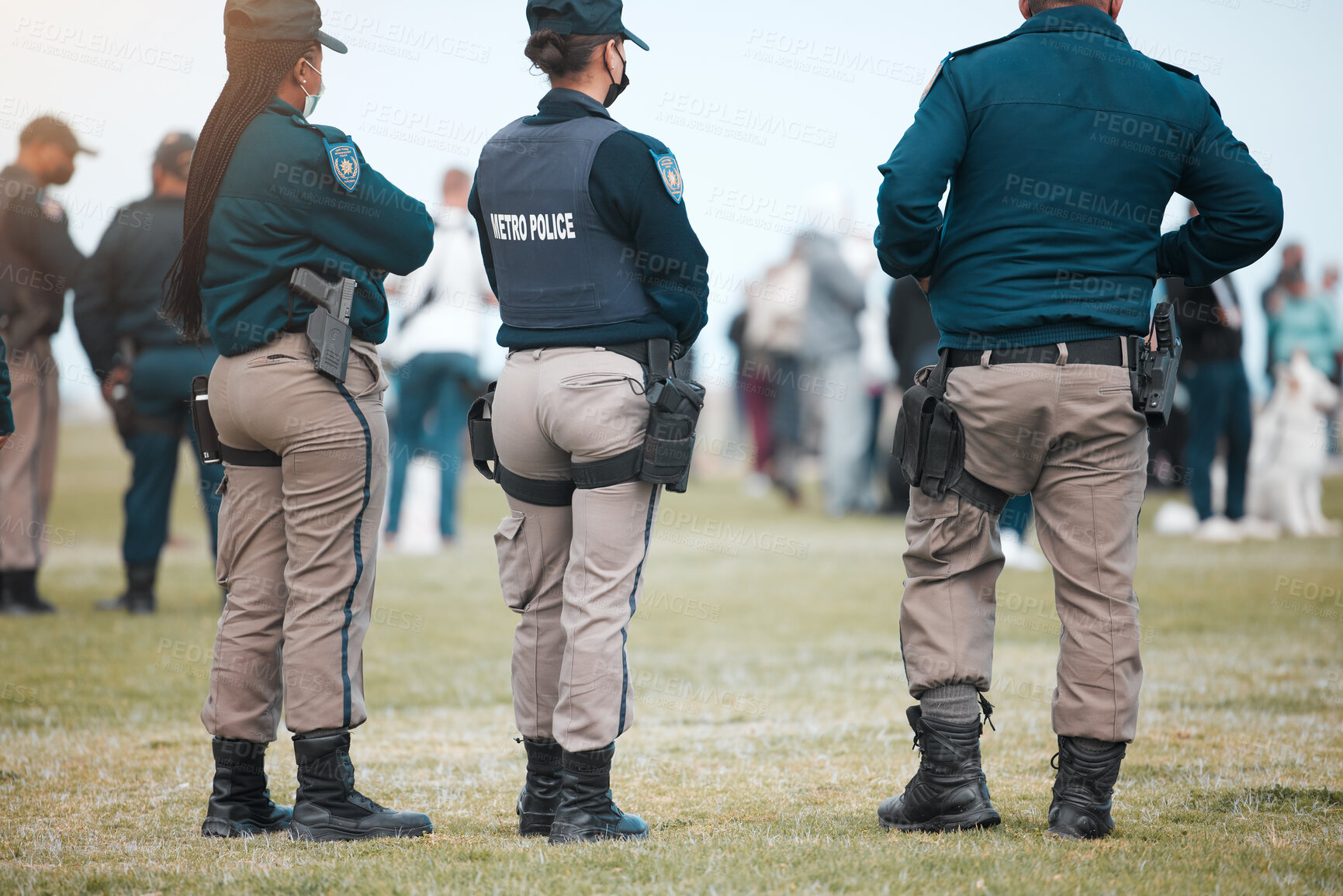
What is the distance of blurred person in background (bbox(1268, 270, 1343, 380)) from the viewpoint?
37.1 feet

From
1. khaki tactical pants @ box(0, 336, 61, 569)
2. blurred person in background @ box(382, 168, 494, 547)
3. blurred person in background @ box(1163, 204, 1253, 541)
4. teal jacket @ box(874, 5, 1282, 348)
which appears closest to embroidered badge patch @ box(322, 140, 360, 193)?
teal jacket @ box(874, 5, 1282, 348)

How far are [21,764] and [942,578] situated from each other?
310 cm

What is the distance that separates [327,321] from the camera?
10.1ft

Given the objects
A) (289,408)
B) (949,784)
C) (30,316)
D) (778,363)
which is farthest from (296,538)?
(778,363)

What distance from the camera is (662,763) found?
13.5 feet

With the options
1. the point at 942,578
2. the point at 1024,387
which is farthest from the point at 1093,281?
the point at 942,578

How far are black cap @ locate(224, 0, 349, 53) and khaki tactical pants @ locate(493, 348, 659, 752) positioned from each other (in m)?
1.02

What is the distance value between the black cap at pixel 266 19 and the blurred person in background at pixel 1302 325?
10.5m

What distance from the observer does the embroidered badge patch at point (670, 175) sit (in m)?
2.96

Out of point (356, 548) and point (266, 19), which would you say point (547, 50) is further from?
point (356, 548)

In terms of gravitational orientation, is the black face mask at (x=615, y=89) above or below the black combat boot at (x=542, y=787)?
above

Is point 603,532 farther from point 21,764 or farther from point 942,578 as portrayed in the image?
point 21,764

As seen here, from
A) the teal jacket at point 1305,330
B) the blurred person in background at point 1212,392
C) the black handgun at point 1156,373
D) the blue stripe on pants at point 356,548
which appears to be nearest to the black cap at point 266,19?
the blue stripe on pants at point 356,548

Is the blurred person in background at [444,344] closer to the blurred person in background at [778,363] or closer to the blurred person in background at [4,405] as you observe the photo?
the blurred person in background at [778,363]
